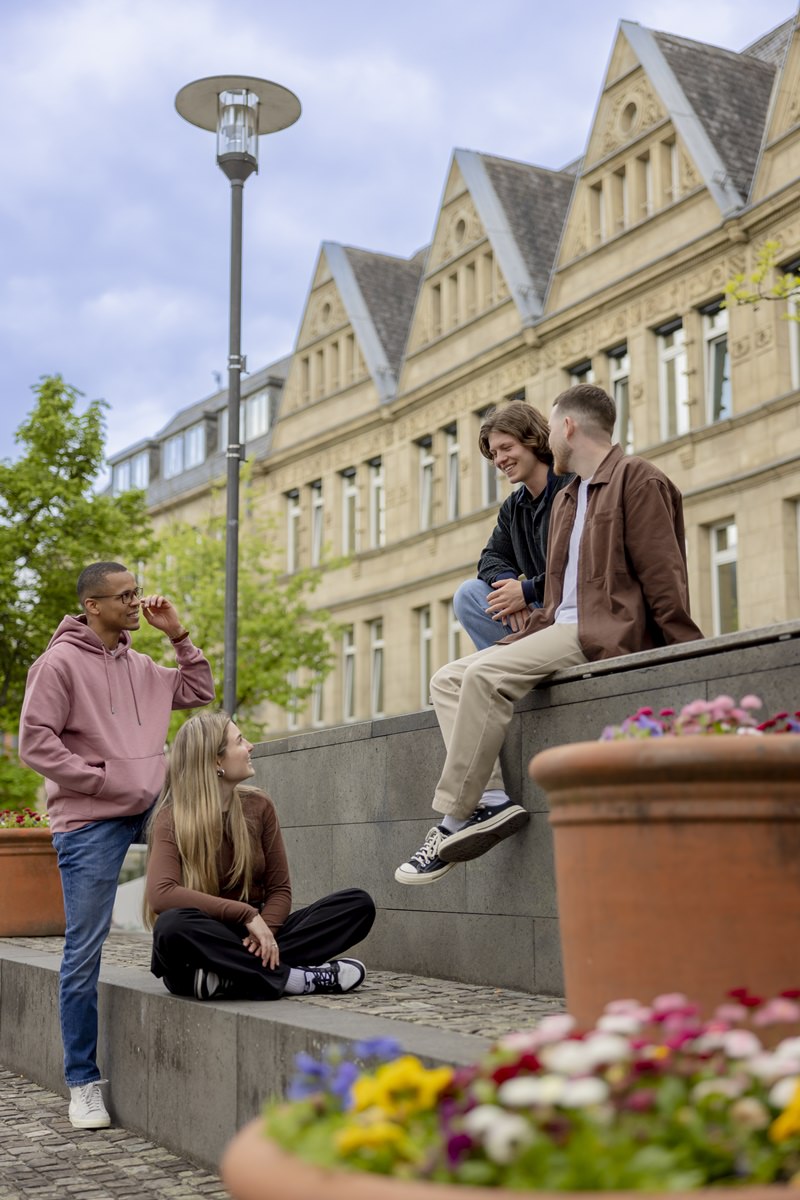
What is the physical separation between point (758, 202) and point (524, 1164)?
25.4 m

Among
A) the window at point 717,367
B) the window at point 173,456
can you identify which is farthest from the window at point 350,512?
the window at point 173,456

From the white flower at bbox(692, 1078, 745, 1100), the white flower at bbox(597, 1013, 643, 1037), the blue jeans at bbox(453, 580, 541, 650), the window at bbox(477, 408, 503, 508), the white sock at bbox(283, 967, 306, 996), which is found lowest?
the white sock at bbox(283, 967, 306, 996)

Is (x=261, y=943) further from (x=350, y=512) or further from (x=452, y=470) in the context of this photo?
(x=350, y=512)

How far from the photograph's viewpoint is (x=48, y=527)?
26.1 m

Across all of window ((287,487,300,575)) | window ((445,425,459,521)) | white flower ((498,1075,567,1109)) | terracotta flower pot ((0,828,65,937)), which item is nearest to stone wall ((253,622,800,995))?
terracotta flower pot ((0,828,65,937))

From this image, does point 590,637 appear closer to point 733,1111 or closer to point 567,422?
point 567,422

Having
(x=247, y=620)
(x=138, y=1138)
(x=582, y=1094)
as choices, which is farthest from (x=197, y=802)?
(x=247, y=620)

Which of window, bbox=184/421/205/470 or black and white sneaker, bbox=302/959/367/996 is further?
window, bbox=184/421/205/470

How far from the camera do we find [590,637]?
19.5 feet

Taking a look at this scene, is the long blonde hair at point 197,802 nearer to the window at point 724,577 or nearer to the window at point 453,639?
the window at point 724,577

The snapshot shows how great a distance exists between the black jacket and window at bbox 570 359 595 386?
76.2ft

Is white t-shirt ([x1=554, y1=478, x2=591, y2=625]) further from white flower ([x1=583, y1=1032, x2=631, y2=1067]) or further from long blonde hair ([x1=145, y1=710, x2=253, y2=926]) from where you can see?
white flower ([x1=583, y1=1032, x2=631, y2=1067])

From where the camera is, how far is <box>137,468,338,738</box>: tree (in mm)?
32438

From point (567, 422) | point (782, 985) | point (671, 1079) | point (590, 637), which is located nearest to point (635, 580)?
point (590, 637)
